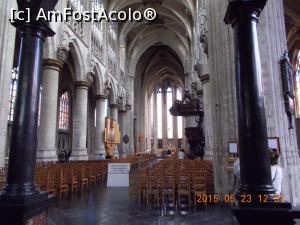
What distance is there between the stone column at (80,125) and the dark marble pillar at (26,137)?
1316cm

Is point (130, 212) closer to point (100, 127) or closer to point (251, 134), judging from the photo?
point (251, 134)

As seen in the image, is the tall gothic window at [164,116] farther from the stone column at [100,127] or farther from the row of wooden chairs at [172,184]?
the row of wooden chairs at [172,184]

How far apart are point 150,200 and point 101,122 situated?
14191 mm

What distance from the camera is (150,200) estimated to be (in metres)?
6.79

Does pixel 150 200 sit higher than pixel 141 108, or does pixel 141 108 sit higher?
pixel 141 108

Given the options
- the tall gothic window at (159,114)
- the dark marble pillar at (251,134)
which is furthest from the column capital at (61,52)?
the tall gothic window at (159,114)

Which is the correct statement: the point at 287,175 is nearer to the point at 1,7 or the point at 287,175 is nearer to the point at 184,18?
the point at 1,7

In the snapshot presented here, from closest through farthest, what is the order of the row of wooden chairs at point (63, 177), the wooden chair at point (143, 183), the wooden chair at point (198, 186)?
the wooden chair at point (198, 186) → the wooden chair at point (143, 183) → the row of wooden chairs at point (63, 177)

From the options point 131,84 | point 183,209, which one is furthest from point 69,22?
point 131,84

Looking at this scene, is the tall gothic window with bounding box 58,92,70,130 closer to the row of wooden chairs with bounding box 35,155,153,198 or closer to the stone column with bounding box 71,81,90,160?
the stone column with bounding box 71,81,90,160

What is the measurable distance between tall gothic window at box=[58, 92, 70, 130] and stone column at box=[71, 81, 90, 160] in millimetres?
8005

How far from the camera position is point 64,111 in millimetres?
24781

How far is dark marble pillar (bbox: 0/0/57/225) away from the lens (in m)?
2.96

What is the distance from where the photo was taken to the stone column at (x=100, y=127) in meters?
19.8
